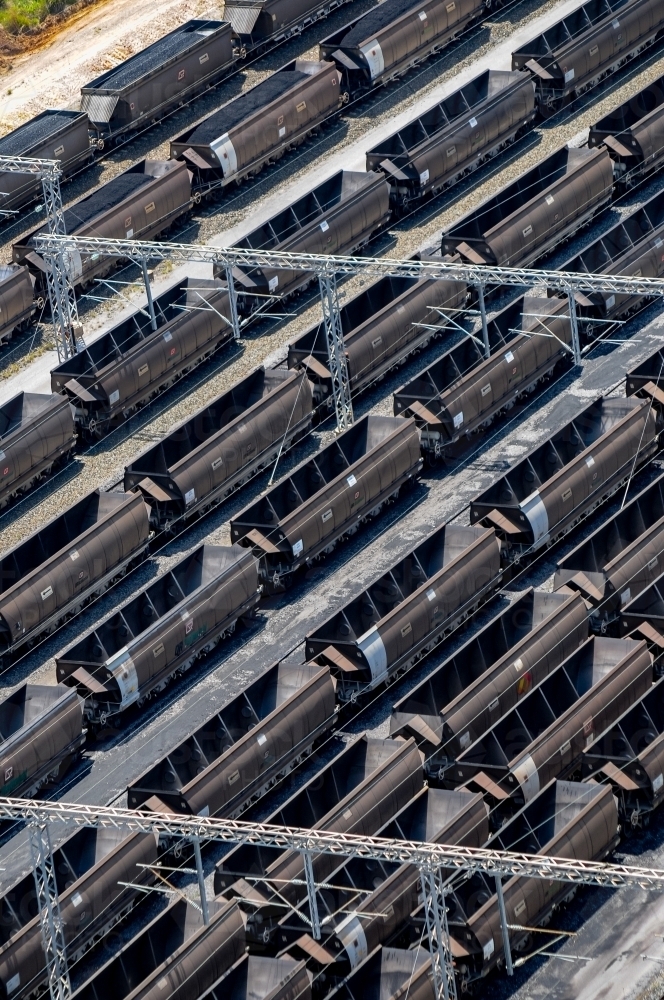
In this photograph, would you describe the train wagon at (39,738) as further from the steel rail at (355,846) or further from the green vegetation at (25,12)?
the green vegetation at (25,12)

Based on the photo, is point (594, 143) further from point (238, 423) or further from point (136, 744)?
point (136, 744)

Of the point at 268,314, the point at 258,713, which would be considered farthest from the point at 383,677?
the point at 268,314

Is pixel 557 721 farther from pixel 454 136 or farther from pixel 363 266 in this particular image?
pixel 454 136

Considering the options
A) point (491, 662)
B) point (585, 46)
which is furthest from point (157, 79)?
point (491, 662)

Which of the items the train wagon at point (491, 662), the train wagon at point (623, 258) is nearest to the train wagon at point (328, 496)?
the train wagon at point (491, 662)

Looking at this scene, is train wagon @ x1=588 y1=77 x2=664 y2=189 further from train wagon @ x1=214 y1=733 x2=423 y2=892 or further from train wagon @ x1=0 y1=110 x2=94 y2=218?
train wagon @ x1=214 y1=733 x2=423 y2=892
